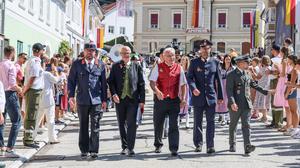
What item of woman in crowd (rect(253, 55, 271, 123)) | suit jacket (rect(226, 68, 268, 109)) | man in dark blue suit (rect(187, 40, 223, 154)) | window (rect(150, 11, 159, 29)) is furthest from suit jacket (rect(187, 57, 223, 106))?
window (rect(150, 11, 159, 29))

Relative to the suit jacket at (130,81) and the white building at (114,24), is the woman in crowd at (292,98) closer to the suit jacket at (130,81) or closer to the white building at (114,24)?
the suit jacket at (130,81)

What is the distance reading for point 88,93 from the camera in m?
9.93

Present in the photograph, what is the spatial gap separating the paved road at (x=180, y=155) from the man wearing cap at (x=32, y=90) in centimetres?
44

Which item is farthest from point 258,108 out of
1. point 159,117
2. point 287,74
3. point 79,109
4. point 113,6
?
point 113,6

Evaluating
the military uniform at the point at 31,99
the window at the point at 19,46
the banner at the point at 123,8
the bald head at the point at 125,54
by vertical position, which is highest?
the banner at the point at 123,8

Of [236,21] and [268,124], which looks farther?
[236,21]

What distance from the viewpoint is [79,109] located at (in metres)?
10.1

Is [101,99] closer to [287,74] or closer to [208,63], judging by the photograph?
[208,63]

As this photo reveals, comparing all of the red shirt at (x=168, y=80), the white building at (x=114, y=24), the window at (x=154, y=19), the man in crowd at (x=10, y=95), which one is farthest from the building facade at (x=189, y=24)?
the man in crowd at (x=10, y=95)

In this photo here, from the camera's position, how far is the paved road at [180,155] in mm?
9336

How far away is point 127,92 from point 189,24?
68961 mm

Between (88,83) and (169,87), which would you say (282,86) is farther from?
(88,83)

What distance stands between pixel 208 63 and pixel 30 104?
3440mm

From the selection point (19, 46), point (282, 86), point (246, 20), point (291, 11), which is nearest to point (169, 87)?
point (282, 86)
